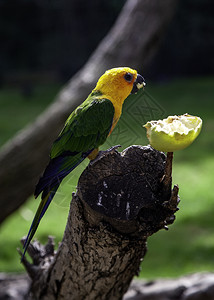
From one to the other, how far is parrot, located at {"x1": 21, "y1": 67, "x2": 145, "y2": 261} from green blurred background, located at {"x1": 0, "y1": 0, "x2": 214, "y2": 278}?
1865 millimetres

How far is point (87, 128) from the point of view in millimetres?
1049

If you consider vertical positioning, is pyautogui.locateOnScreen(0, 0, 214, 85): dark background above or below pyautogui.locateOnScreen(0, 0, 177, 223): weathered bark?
above

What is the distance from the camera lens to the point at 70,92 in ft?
Result: 7.35

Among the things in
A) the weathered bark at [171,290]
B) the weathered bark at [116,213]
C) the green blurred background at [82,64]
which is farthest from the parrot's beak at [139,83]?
the green blurred background at [82,64]

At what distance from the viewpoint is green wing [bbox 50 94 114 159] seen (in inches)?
41.1

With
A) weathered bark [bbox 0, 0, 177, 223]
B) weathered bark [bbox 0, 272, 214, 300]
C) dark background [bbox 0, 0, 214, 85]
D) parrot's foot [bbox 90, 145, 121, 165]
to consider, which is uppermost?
dark background [bbox 0, 0, 214, 85]

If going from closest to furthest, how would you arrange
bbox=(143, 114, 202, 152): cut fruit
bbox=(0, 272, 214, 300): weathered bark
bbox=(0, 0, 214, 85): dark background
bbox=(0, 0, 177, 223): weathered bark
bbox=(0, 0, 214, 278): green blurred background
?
bbox=(143, 114, 202, 152): cut fruit → bbox=(0, 272, 214, 300): weathered bark → bbox=(0, 0, 177, 223): weathered bark → bbox=(0, 0, 214, 278): green blurred background → bbox=(0, 0, 214, 85): dark background

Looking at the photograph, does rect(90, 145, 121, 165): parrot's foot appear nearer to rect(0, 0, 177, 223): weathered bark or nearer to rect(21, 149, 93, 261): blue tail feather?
rect(21, 149, 93, 261): blue tail feather

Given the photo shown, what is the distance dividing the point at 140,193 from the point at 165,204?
0.20 feet

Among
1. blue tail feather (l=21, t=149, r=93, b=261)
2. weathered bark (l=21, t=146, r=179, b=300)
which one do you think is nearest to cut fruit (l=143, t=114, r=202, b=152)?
weathered bark (l=21, t=146, r=179, b=300)

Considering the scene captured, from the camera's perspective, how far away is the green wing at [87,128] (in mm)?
1044

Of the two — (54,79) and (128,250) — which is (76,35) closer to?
(54,79)

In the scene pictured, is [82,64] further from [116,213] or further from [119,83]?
[116,213]

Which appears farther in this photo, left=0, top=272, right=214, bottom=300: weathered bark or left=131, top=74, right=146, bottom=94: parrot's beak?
left=0, top=272, right=214, bottom=300: weathered bark
